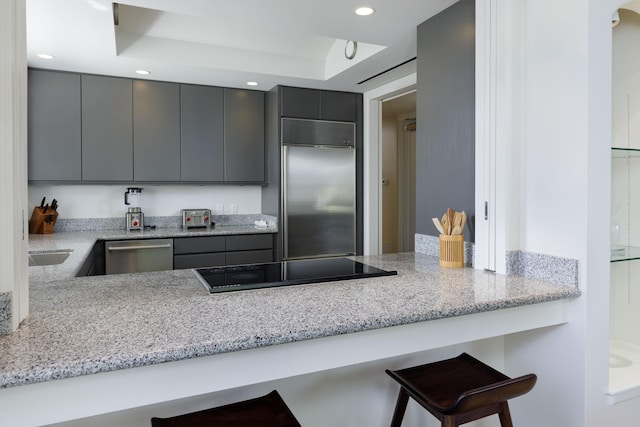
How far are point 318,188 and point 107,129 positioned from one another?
1.91 metres

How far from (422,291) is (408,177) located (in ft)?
15.3

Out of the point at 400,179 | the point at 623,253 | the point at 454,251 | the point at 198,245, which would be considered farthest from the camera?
the point at 400,179

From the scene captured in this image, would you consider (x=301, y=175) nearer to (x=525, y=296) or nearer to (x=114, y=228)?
(x=114, y=228)

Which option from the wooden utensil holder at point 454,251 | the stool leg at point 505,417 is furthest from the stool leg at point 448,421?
the wooden utensil holder at point 454,251

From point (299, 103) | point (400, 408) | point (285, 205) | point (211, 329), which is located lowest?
Answer: point (400, 408)

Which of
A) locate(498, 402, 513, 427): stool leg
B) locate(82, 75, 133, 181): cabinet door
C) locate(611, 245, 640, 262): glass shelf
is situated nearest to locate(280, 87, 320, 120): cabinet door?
locate(82, 75, 133, 181): cabinet door

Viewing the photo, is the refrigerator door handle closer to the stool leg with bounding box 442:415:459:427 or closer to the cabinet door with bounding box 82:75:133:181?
the cabinet door with bounding box 82:75:133:181

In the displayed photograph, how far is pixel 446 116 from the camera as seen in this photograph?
2.15 meters

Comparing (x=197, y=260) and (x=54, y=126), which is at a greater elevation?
(x=54, y=126)

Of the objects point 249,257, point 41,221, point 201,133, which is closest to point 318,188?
point 249,257

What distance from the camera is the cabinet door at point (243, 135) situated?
153 inches

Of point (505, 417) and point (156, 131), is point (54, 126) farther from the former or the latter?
point (505, 417)

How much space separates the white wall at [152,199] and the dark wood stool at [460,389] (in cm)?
311

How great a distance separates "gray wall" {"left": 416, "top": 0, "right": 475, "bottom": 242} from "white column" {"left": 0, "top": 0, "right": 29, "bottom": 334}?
5.82 ft
